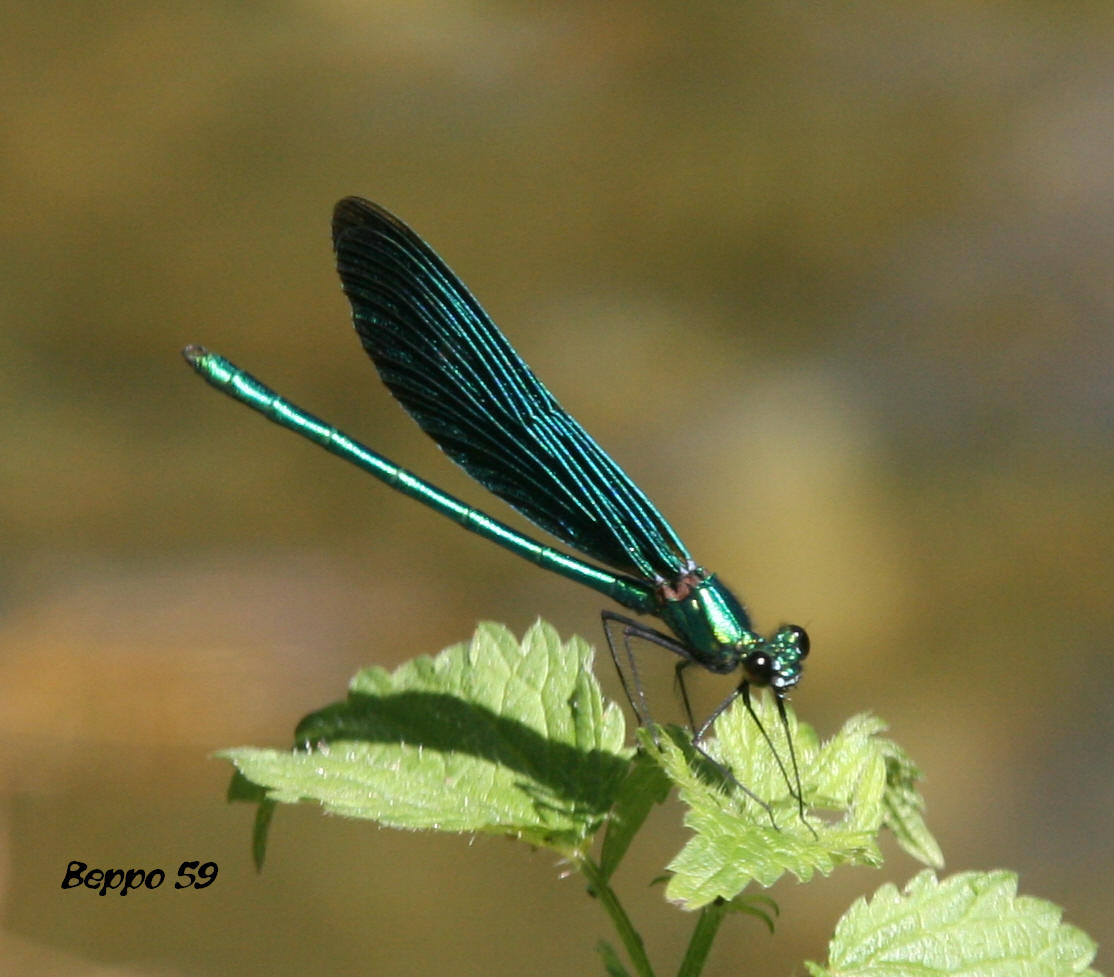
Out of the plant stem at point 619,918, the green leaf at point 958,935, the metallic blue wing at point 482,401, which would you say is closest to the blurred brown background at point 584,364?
the metallic blue wing at point 482,401

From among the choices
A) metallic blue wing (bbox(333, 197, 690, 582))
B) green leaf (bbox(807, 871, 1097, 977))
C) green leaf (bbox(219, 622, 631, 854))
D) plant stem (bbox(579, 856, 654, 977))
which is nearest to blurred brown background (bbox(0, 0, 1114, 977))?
metallic blue wing (bbox(333, 197, 690, 582))

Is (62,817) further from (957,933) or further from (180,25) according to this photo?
(957,933)

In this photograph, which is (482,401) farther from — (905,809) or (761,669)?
(905,809)

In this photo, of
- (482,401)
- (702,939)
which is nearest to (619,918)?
(702,939)

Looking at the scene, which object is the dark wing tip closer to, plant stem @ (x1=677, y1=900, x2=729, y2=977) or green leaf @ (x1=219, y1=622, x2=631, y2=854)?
green leaf @ (x1=219, y1=622, x2=631, y2=854)

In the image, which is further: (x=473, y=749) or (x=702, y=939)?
(x=473, y=749)
